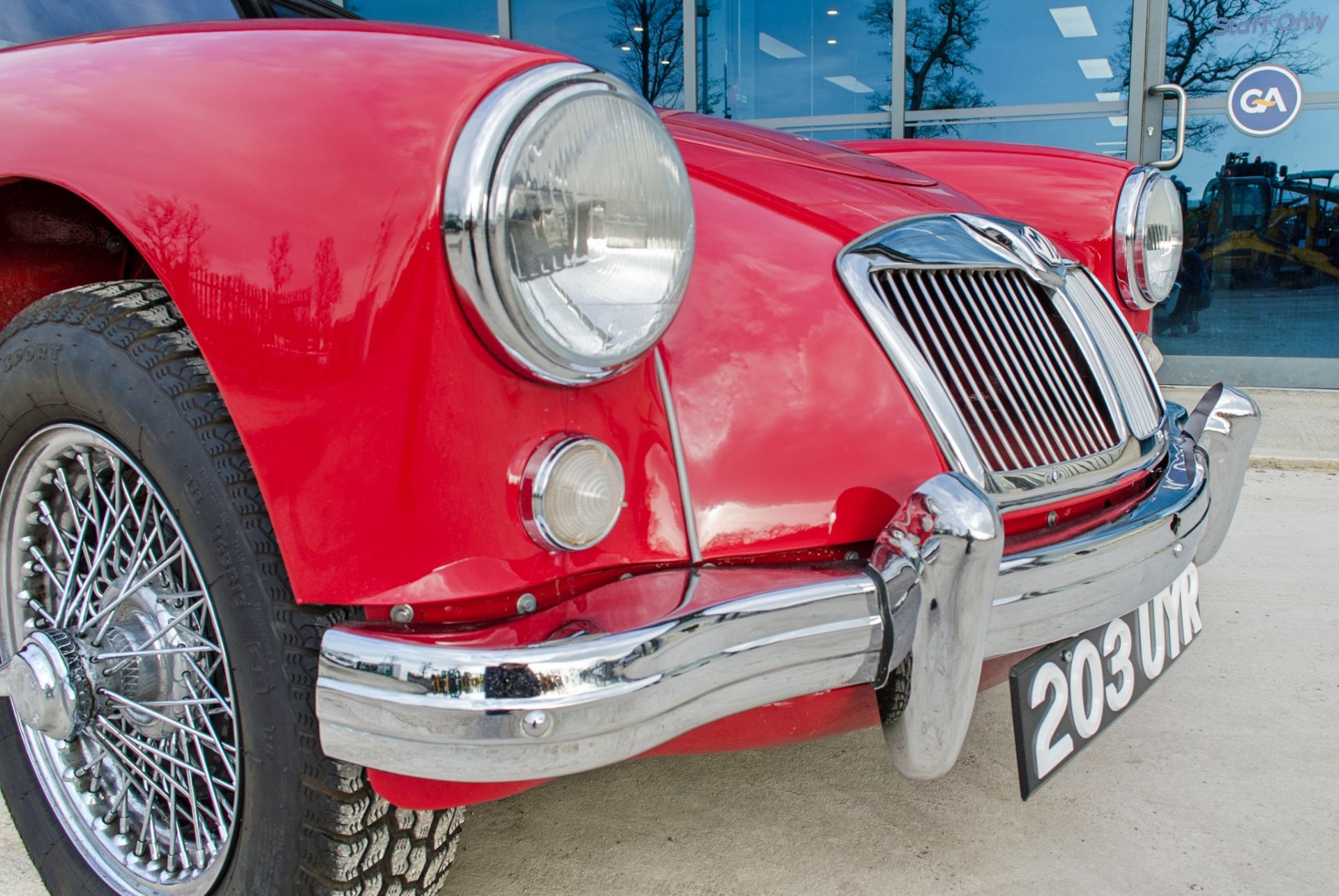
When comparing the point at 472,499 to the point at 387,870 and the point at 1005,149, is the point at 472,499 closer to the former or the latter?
the point at 387,870

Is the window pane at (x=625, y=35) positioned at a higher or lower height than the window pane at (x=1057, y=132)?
→ higher

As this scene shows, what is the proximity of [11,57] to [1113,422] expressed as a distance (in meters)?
1.77

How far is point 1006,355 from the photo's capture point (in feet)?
5.27

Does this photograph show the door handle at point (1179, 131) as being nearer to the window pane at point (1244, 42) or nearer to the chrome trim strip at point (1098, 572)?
the window pane at point (1244, 42)

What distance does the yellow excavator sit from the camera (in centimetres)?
602

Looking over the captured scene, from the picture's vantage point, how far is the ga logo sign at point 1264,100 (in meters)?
5.98

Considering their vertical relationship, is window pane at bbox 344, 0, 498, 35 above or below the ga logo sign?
above

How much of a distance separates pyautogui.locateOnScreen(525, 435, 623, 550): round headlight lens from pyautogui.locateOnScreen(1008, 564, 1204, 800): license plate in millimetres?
665

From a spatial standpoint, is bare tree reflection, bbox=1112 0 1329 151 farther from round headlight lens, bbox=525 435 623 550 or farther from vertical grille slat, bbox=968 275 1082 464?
round headlight lens, bbox=525 435 623 550

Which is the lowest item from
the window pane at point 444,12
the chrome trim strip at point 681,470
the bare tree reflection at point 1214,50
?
the chrome trim strip at point 681,470

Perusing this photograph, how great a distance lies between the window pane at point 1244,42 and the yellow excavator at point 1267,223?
508mm

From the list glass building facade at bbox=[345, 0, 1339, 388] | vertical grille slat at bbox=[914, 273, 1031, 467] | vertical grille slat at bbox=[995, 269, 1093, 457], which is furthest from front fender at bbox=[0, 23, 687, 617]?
glass building facade at bbox=[345, 0, 1339, 388]

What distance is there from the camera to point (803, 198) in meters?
1.56

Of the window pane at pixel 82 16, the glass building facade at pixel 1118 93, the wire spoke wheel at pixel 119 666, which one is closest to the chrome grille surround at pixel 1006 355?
the wire spoke wheel at pixel 119 666
